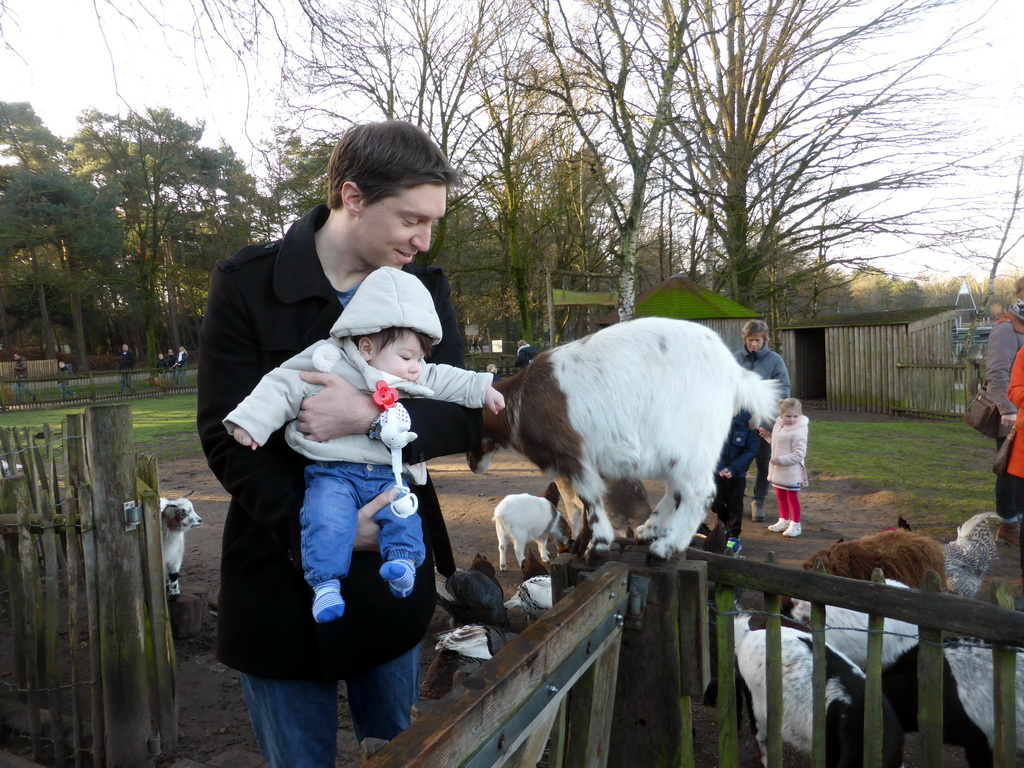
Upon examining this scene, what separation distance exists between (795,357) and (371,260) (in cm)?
1829

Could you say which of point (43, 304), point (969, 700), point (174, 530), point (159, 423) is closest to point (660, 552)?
point (969, 700)

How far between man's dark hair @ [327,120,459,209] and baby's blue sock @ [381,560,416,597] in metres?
0.86

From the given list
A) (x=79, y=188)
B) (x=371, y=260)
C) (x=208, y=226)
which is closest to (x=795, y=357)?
(x=371, y=260)

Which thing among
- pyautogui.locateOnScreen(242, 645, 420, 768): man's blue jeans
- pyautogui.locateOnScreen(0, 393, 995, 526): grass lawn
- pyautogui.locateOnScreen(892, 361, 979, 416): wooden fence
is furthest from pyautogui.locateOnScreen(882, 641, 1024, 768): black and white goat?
pyautogui.locateOnScreen(892, 361, 979, 416): wooden fence

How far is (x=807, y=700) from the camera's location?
307cm

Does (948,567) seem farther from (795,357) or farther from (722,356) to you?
(795,357)

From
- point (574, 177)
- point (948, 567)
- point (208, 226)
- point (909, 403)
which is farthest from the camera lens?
point (208, 226)

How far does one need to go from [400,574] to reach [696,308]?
14.5 meters

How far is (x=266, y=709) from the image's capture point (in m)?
1.64

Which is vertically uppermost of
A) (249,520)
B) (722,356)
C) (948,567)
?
A: (722,356)

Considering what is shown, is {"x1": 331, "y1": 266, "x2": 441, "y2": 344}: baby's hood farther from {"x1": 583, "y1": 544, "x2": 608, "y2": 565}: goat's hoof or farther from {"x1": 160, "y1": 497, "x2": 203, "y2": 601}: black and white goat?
{"x1": 160, "y1": 497, "x2": 203, "y2": 601}: black and white goat

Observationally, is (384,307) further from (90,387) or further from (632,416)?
(90,387)

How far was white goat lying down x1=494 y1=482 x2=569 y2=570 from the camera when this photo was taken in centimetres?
589

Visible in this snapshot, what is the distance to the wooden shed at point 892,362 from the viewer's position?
14508 millimetres
